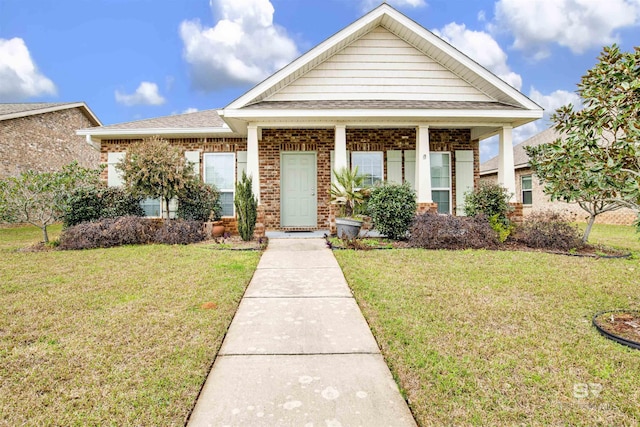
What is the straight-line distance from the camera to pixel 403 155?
10938mm

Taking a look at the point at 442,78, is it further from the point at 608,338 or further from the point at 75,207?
the point at 75,207

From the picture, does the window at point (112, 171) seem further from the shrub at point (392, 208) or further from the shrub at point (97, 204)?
the shrub at point (392, 208)

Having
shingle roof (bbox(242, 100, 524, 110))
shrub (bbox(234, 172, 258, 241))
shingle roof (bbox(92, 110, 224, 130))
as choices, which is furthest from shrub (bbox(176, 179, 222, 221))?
shingle roof (bbox(242, 100, 524, 110))

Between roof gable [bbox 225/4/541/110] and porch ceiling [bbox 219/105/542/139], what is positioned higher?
roof gable [bbox 225/4/541/110]

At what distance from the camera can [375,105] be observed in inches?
361

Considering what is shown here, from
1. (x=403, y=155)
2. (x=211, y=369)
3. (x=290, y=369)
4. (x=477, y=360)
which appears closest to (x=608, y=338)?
(x=477, y=360)

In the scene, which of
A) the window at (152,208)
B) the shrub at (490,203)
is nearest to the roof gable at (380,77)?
the shrub at (490,203)

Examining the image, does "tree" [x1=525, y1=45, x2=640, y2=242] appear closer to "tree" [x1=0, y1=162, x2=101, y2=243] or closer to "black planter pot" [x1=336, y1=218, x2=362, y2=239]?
"black planter pot" [x1=336, y1=218, x2=362, y2=239]

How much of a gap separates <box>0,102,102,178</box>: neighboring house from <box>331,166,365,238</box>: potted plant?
9742mm

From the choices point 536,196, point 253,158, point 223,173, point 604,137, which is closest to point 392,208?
point 253,158

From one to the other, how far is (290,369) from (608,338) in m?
2.73

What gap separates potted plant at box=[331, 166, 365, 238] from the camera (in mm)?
8344

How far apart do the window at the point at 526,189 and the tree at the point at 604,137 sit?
1671 centimetres

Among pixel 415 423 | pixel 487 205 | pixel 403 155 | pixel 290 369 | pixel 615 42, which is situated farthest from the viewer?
pixel 403 155
